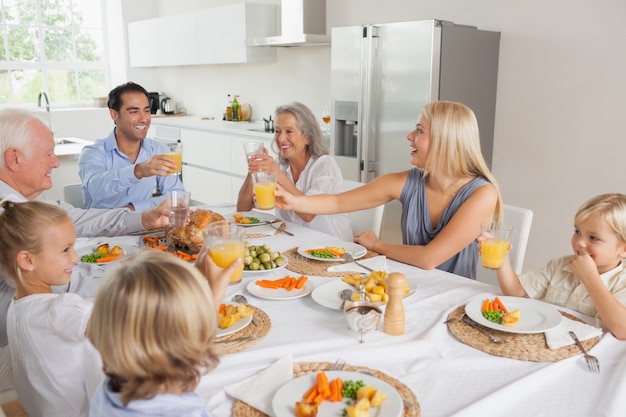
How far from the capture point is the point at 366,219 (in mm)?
2756

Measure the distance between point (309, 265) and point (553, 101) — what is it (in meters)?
2.37

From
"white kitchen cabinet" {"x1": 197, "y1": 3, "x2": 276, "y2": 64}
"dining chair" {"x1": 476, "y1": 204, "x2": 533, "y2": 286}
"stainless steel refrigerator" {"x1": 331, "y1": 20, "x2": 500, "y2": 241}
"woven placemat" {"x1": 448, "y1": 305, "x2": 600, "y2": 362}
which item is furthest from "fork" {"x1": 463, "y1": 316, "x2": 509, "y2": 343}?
"white kitchen cabinet" {"x1": 197, "y1": 3, "x2": 276, "y2": 64}

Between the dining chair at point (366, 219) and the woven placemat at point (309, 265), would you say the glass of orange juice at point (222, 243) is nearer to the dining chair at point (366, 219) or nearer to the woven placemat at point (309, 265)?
the woven placemat at point (309, 265)

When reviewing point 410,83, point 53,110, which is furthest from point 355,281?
point 53,110

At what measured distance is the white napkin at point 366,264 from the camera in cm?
190

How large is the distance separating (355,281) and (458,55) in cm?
232

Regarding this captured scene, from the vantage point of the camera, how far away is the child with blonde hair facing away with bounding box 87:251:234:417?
879 mm

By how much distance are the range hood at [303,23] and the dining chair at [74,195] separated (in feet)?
7.58

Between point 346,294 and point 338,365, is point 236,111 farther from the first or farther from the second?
point 338,365

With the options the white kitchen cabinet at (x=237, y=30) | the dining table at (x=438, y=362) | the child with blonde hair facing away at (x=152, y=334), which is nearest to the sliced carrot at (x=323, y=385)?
the dining table at (x=438, y=362)

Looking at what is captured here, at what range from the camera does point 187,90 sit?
713 cm

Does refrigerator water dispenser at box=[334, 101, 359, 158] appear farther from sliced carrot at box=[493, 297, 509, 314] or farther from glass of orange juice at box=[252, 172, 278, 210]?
sliced carrot at box=[493, 297, 509, 314]

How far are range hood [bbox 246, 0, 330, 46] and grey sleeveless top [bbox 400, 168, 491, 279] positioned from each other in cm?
270

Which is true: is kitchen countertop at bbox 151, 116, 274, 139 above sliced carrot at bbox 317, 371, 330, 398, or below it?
above
